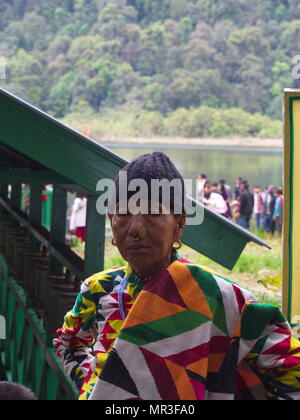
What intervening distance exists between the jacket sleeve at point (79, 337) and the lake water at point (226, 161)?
56.9 m

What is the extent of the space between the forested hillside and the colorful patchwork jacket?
66103 millimetres

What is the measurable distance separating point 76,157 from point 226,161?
209 ft

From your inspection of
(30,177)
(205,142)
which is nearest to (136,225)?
(30,177)

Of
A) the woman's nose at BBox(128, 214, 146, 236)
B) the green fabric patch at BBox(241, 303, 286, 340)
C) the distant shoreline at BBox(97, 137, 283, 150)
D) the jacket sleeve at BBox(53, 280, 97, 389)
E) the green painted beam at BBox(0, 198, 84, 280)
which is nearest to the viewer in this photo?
the green fabric patch at BBox(241, 303, 286, 340)

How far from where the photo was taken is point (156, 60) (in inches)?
3093

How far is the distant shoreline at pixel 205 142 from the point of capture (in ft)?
220

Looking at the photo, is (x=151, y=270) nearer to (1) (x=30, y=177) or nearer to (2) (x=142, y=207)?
(2) (x=142, y=207)

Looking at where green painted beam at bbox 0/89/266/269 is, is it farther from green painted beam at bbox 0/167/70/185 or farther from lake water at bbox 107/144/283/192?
lake water at bbox 107/144/283/192

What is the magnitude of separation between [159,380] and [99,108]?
73.7 metres

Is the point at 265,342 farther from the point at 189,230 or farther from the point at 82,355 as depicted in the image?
the point at 189,230

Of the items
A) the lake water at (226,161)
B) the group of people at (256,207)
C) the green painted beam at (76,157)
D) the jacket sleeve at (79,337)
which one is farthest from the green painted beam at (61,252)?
the lake water at (226,161)

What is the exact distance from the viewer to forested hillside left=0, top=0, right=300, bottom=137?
7188cm

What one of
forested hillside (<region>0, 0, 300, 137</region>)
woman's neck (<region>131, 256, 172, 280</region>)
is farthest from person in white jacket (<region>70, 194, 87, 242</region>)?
forested hillside (<region>0, 0, 300, 137</region>)

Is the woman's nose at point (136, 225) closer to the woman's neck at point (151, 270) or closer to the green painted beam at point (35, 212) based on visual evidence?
the woman's neck at point (151, 270)
